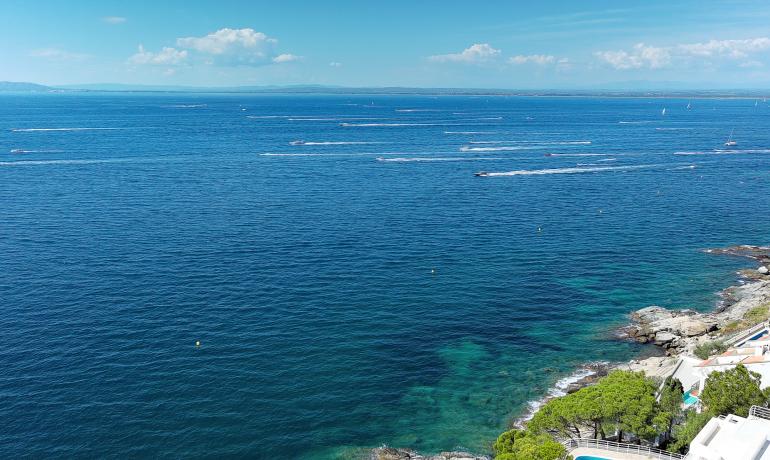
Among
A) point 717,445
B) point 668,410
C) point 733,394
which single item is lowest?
point 668,410

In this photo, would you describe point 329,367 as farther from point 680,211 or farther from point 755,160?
point 755,160

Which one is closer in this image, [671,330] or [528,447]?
[528,447]

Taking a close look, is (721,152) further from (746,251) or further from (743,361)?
(743,361)

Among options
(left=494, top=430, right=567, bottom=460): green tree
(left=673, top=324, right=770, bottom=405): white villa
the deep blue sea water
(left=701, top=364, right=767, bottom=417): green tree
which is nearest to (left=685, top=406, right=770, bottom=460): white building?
(left=701, top=364, right=767, bottom=417): green tree

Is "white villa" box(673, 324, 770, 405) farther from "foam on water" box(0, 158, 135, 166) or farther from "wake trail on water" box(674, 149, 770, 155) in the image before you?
"wake trail on water" box(674, 149, 770, 155)

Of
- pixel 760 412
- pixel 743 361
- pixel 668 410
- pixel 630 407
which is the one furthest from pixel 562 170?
pixel 760 412

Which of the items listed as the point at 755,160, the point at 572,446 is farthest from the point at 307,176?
the point at 755,160

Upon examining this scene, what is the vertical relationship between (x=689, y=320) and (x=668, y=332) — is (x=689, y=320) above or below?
above
